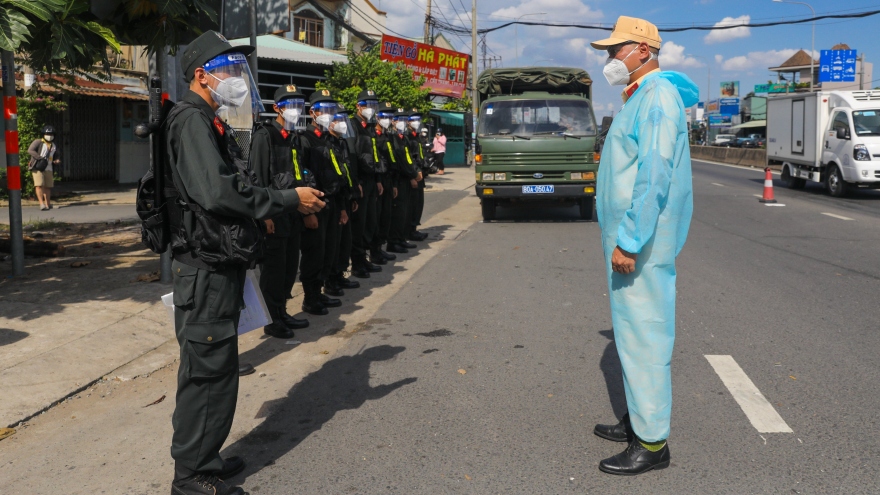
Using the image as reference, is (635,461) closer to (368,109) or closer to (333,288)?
(333,288)

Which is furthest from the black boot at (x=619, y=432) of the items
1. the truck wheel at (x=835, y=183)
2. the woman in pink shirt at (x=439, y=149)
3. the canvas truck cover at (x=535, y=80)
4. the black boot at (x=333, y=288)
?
the woman in pink shirt at (x=439, y=149)

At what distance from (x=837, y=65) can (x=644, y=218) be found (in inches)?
2090

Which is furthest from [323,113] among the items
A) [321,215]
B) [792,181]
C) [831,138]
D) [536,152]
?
[792,181]

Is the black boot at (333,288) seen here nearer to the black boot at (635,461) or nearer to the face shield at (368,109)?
the face shield at (368,109)

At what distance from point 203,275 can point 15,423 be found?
1.97 m

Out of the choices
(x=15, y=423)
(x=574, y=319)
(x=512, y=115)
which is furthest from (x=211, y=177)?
(x=512, y=115)

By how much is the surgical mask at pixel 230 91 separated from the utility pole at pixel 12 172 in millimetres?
5163

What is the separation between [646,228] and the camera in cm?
337

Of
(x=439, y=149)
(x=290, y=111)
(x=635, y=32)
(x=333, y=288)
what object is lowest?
(x=333, y=288)

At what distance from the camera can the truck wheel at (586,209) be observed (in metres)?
14.0

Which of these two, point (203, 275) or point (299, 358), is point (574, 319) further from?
point (203, 275)

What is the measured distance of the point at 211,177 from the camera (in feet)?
10.5

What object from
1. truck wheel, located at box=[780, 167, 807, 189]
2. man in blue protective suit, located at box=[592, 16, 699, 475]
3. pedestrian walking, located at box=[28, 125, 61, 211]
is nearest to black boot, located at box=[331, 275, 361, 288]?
man in blue protective suit, located at box=[592, 16, 699, 475]

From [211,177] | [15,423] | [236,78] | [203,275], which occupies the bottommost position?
[15,423]
